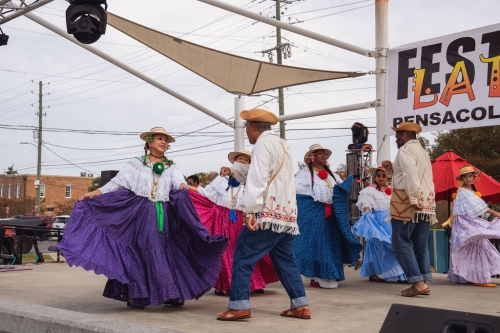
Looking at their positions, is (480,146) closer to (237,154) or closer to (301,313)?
(237,154)

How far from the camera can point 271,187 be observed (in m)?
5.74

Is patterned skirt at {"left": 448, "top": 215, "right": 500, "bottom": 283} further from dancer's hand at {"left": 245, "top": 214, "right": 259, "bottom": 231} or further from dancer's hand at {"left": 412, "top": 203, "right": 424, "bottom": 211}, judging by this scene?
dancer's hand at {"left": 245, "top": 214, "right": 259, "bottom": 231}

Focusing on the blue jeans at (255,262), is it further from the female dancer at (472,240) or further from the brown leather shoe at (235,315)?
the female dancer at (472,240)

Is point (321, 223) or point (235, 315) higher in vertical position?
point (321, 223)

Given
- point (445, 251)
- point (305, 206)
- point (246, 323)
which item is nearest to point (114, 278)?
point (246, 323)

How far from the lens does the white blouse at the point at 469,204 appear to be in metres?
8.50

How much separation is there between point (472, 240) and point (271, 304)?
121 inches

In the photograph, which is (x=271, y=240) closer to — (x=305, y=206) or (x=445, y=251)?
(x=305, y=206)

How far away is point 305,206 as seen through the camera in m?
8.38

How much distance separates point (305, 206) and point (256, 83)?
4556 millimetres

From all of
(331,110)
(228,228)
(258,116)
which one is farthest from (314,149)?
(331,110)

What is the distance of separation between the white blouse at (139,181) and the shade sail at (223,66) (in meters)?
5.07

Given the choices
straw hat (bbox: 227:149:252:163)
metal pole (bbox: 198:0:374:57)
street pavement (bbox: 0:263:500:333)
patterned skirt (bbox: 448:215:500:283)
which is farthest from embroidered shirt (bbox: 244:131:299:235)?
metal pole (bbox: 198:0:374:57)

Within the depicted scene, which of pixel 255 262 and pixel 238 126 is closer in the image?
pixel 255 262
